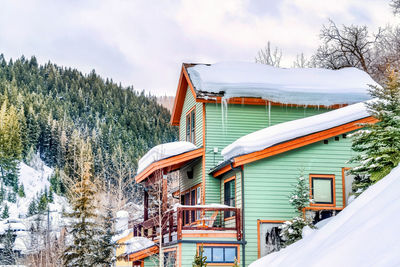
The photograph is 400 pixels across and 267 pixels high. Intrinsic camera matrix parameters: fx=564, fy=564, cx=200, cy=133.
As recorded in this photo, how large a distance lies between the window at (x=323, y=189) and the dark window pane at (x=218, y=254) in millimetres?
3502

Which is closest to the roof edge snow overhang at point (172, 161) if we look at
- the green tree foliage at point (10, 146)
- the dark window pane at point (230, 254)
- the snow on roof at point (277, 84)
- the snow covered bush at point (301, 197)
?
the snow on roof at point (277, 84)

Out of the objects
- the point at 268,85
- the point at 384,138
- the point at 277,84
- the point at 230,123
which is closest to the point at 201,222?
the point at 230,123

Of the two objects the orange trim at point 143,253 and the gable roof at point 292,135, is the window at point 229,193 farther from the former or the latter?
the orange trim at point 143,253

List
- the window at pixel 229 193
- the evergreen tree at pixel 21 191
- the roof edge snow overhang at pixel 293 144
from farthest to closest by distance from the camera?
the evergreen tree at pixel 21 191 < the window at pixel 229 193 < the roof edge snow overhang at pixel 293 144

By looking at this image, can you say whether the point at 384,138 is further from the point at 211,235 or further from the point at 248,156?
the point at 211,235

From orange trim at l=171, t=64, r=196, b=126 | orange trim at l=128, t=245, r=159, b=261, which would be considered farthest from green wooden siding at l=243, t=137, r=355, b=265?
orange trim at l=171, t=64, r=196, b=126

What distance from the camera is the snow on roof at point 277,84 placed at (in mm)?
21906

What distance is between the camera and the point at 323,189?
18.8 meters

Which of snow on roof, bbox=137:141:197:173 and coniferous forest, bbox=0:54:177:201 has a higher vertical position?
coniferous forest, bbox=0:54:177:201

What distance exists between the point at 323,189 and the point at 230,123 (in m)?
4.80

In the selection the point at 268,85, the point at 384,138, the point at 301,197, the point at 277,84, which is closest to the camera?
the point at 384,138

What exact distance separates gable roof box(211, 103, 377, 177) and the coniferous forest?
6540cm

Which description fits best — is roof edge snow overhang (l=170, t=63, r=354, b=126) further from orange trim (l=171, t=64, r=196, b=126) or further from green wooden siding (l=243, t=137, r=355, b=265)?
green wooden siding (l=243, t=137, r=355, b=265)

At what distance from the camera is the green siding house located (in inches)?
714
